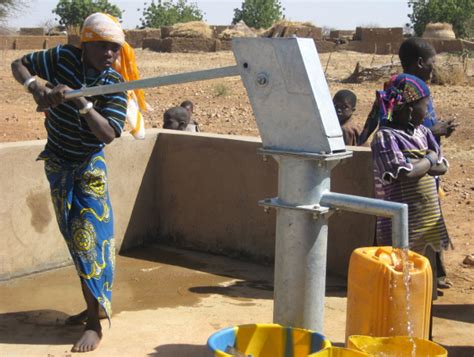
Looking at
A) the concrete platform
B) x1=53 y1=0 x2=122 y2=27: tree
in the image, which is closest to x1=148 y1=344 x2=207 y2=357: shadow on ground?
the concrete platform

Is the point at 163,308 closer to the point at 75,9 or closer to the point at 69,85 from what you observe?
the point at 69,85

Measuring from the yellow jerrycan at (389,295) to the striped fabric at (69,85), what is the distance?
1.47 m

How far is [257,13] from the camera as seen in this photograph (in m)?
54.0

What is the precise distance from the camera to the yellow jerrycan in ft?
11.9

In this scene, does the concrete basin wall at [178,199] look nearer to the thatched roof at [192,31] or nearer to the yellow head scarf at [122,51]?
the yellow head scarf at [122,51]

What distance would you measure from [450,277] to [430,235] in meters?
1.55

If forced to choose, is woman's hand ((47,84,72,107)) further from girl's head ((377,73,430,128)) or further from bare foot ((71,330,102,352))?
girl's head ((377,73,430,128))

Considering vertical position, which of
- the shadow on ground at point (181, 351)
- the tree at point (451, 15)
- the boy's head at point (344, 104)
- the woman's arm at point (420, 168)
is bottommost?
the shadow on ground at point (181, 351)

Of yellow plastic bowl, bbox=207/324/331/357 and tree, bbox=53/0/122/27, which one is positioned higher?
tree, bbox=53/0/122/27

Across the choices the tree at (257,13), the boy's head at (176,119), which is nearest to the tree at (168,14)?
the tree at (257,13)

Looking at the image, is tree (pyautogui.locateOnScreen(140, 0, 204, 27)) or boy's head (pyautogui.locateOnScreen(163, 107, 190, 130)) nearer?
boy's head (pyautogui.locateOnScreen(163, 107, 190, 130))

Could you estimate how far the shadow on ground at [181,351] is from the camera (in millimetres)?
4449

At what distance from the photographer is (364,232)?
568 centimetres

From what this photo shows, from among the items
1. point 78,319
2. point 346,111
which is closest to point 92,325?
point 78,319
